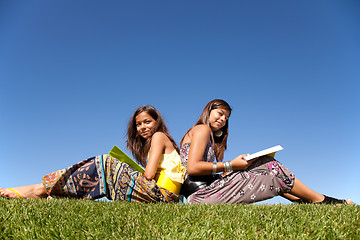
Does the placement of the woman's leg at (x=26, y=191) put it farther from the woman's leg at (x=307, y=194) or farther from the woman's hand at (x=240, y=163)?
the woman's leg at (x=307, y=194)

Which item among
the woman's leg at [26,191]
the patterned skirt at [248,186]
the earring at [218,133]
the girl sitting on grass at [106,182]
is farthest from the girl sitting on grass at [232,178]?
the woman's leg at [26,191]

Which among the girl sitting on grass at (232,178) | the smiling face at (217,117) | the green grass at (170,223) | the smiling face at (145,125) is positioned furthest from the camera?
the smiling face at (145,125)

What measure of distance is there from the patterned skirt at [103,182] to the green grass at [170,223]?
0.88 metres

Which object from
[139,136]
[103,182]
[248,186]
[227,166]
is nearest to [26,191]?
[103,182]

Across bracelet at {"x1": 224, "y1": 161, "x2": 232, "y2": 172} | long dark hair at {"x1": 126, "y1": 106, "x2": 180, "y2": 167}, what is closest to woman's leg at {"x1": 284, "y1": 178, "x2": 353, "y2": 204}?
bracelet at {"x1": 224, "y1": 161, "x2": 232, "y2": 172}

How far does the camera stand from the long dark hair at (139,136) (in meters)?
5.50

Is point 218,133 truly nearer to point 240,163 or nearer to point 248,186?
point 240,163

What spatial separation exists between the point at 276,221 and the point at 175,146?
256cm

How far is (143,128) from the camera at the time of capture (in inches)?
215

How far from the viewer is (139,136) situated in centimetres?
577

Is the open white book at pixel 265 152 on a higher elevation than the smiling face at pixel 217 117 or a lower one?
lower

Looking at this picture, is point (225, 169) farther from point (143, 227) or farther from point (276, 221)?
point (143, 227)

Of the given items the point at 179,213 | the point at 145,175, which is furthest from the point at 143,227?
the point at 145,175

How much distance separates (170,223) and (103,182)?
2.04 m
